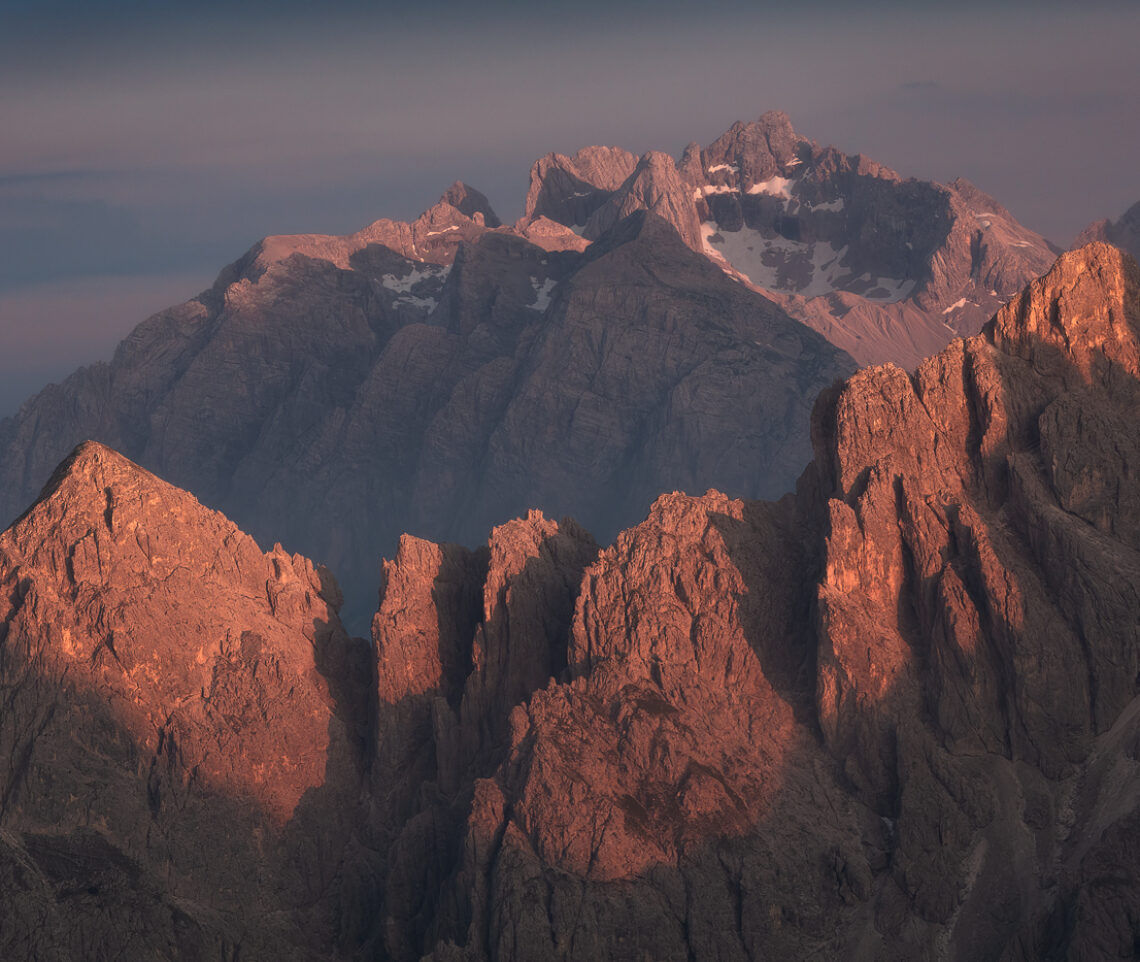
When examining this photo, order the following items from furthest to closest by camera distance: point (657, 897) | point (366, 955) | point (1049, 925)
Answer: point (366, 955)
point (657, 897)
point (1049, 925)

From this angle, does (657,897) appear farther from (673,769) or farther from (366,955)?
(366,955)

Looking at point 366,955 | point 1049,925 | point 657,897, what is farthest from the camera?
point 366,955

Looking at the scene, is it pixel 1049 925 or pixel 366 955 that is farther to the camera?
pixel 366 955

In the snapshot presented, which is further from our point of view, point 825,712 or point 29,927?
point 825,712

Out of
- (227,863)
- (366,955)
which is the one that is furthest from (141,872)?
(366,955)

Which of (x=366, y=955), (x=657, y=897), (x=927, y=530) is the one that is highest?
(x=927, y=530)

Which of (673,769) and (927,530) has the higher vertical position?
(927,530)

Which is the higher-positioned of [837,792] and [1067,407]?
[1067,407]

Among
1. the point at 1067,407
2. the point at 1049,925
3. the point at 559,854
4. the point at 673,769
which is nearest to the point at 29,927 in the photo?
the point at 559,854

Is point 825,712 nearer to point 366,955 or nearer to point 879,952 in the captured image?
point 879,952
